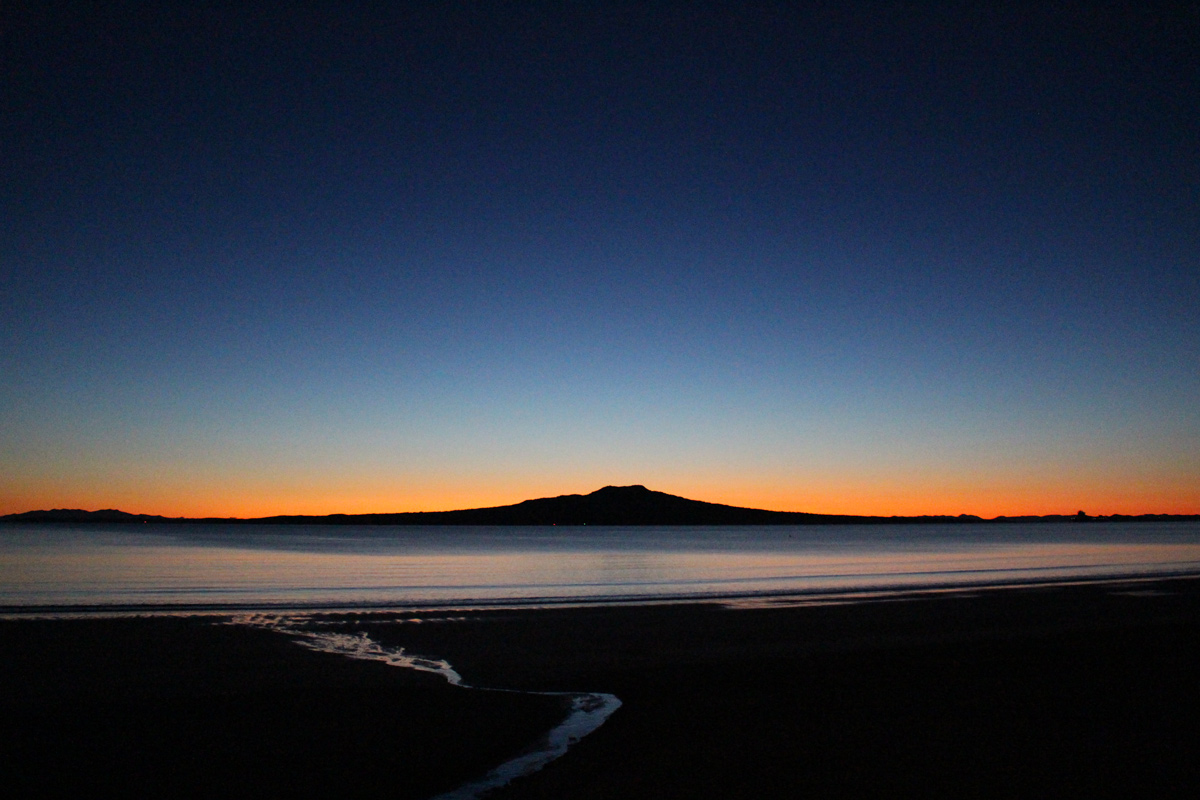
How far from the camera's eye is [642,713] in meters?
10.2

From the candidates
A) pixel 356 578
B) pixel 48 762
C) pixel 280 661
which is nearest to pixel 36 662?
pixel 280 661

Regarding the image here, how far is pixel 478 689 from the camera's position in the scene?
39.4 feet

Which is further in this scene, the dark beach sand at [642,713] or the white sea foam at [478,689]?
the white sea foam at [478,689]

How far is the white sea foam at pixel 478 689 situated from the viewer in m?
7.93

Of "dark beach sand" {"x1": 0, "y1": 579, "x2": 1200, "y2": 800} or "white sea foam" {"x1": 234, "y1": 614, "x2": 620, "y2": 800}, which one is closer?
"dark beach sand" {"x1": 0, "y1": 579, "x2": 1200, "y2": 800}

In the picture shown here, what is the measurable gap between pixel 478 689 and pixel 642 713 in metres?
3.08

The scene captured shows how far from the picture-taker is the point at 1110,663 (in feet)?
44.6

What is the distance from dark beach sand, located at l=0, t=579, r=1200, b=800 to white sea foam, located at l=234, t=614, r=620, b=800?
0.24m

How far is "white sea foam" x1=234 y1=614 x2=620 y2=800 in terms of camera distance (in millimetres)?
7926

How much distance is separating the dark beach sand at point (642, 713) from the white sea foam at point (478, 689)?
0.24 m

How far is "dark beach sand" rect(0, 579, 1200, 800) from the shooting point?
25.3 feet

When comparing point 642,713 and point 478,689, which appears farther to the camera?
point 478,689

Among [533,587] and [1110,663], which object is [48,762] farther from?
[533,587]

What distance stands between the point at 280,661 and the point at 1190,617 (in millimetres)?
23281
